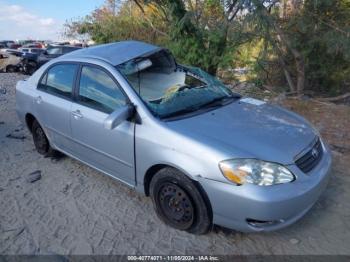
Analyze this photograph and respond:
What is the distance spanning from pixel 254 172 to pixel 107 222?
160cm

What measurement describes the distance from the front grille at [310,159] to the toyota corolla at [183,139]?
16 mm

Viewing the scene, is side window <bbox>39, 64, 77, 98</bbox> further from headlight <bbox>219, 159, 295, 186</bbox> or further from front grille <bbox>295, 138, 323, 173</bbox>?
front grille <bbox>295, 138, 323, 173</bbox>

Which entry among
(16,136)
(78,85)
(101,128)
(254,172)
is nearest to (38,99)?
(78,85)

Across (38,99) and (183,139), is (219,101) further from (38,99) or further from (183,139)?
(38,99)

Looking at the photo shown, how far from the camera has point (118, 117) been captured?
3104mm

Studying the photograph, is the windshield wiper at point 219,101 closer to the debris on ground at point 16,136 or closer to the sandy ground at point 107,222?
the sandy ground at point 107,222

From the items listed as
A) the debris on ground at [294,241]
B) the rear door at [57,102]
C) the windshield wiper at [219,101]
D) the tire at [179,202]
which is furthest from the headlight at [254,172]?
the rear door at [57,102]

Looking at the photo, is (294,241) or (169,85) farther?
(169,85)

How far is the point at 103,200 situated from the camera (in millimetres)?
3791

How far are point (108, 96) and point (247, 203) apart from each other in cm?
182

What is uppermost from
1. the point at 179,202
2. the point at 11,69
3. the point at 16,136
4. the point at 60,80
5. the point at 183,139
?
the point at 60,80

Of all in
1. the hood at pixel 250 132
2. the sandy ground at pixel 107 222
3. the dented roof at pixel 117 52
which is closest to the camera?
the hood at pixel 250 132

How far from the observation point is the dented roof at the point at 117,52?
376cm

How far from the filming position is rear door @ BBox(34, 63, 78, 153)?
13.4 ft
